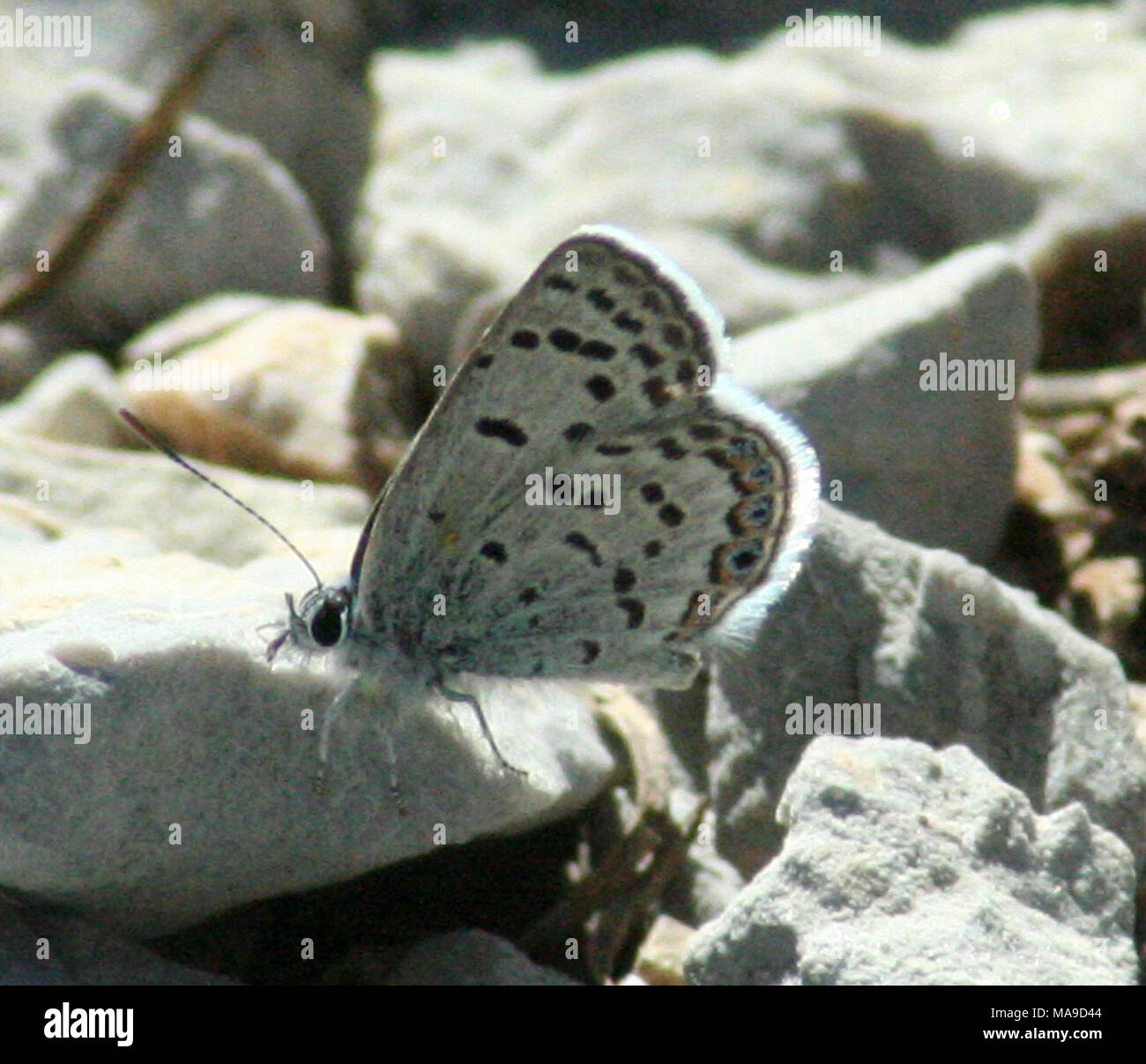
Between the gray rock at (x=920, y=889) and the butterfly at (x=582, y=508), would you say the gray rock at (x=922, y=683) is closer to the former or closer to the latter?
the butterfly at (x=582, y=508)

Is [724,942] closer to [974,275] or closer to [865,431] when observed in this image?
[865,431]

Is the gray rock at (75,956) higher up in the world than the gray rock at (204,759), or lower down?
lower down

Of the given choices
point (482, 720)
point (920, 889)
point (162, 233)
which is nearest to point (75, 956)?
point (482, 720)

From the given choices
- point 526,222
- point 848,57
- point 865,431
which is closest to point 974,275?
point 865,431
